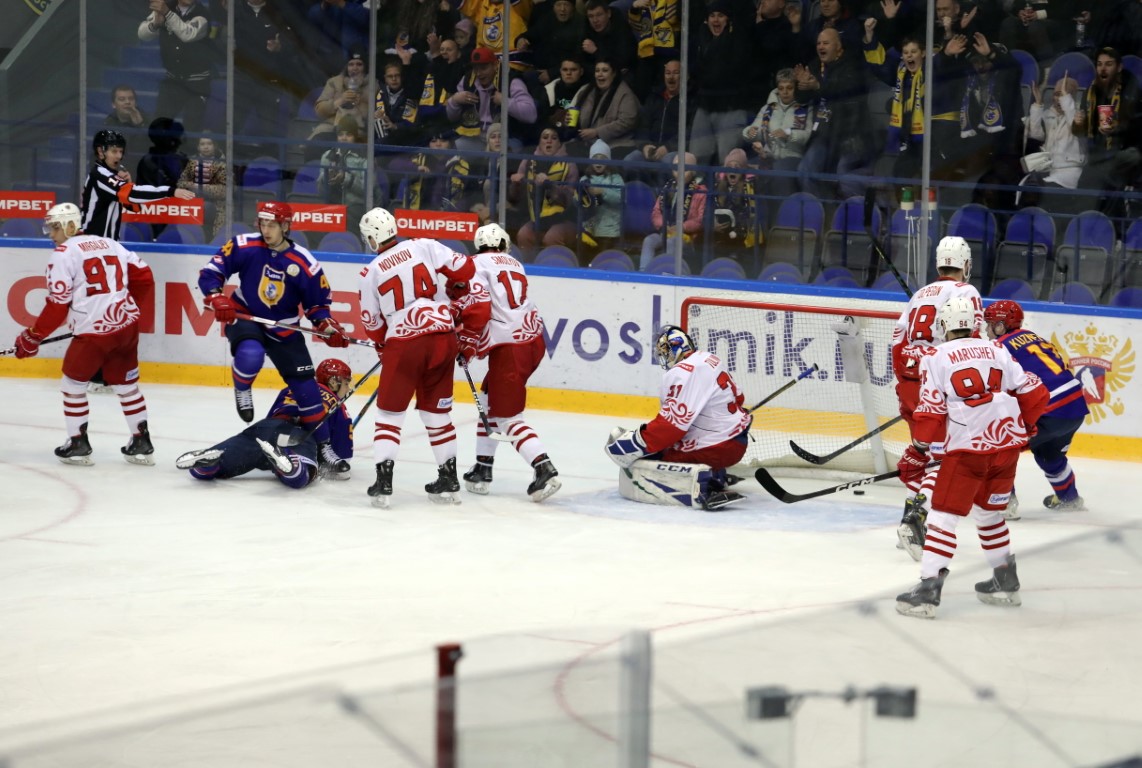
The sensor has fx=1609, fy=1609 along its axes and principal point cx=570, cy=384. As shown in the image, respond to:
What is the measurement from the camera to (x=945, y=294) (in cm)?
653

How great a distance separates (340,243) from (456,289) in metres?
3.49

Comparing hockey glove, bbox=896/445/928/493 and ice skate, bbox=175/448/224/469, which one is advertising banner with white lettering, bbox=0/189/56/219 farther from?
hockey glove, bbox=896/445/928/493

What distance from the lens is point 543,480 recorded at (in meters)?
7.10

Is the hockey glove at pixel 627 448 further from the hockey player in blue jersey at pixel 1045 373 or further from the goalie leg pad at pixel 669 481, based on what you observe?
the hockey player in blue jersey at pixel 1045 373

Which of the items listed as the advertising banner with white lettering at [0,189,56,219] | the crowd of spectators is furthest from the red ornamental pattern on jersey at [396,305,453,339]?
the advertising banner with white lettering at [0,189,56,219]

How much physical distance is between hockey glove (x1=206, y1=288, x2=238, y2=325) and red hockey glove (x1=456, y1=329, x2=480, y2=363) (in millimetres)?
1122

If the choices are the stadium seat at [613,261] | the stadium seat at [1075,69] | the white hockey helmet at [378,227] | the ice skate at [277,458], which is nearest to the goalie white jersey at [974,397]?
the white hockey helmet at [378,227]

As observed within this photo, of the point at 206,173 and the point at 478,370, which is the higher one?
the point at 206,173

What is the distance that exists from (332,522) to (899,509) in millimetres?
2525

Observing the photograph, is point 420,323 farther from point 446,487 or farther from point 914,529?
point 914,529

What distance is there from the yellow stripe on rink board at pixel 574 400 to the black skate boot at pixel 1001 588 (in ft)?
12.1

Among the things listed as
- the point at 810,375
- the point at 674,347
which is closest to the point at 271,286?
the point at 674,347

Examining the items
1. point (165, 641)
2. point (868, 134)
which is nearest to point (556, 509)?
point (165, 641)

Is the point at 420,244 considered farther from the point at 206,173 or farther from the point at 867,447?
the point at 206,173
